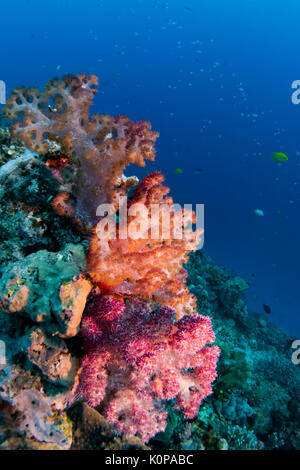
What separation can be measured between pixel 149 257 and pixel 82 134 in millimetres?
1447

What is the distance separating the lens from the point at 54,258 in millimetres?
2555

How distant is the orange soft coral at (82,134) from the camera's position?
2.57 meters

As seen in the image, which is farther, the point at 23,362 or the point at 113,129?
the point at 113,129

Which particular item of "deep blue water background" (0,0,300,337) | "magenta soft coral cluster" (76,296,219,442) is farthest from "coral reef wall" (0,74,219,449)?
"deep blue water background" (0,0,300,337)

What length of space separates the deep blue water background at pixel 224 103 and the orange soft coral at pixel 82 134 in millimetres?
72644

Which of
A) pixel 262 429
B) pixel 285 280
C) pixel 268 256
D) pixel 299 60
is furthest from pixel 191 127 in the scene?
pixel 262 429

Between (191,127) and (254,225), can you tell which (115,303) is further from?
(191,127)

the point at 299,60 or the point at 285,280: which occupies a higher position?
the point at 299,60

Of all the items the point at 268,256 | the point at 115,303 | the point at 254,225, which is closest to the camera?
the point at 115,303

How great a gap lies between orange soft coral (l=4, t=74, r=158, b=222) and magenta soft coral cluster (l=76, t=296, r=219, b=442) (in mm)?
1089

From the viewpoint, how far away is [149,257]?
108 inches

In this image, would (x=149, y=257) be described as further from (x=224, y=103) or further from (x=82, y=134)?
(x=224, y=103)

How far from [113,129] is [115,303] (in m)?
1.77
